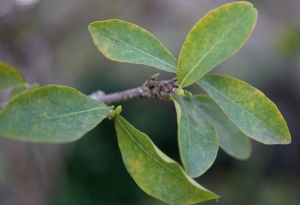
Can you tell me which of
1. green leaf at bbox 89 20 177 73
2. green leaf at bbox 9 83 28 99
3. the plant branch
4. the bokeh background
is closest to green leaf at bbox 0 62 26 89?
green leaf at bbox 9 83 28 99

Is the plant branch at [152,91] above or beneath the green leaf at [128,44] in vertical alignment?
beneath

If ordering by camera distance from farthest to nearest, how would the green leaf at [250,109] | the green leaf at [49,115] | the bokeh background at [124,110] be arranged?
the bokeh background at [124,110]
the green leaf at [250,109]
the green leaf at [49,115]

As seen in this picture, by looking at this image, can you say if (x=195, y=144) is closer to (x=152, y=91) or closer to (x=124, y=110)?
(x=152, y=91)

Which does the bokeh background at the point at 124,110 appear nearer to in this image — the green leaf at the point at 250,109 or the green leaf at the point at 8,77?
the green leaf at the point at 8,77

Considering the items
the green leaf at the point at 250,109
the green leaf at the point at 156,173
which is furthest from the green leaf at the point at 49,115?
the green leaf at the point at 250,109

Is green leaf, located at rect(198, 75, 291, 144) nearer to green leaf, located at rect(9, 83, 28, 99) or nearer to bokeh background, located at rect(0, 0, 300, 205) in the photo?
green leaf, located at rect(9, 83, 28, 99)

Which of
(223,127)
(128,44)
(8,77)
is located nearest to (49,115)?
(128,44)

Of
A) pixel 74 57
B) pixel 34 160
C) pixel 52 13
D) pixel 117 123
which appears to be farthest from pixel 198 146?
pixel 74 57

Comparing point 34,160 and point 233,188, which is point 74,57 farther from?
point 233,188
